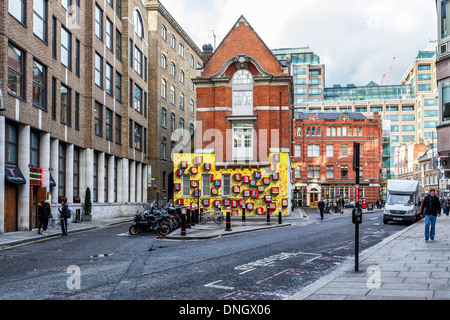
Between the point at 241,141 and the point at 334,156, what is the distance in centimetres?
3880

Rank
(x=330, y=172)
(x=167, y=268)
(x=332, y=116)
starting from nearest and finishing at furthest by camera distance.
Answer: (x=167, y=268)
(x=330, y=172)
(x=332, y=116)

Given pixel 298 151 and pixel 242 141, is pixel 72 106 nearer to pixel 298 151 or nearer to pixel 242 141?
pixel 242 141

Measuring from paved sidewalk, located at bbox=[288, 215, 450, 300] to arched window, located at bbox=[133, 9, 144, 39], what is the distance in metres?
35.5

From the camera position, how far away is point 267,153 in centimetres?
4000

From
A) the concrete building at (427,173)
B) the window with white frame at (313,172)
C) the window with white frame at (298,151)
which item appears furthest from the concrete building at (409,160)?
the window with white frame at (298,151)

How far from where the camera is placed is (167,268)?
10.9 metres

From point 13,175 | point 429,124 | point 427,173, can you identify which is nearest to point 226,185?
point 13,175

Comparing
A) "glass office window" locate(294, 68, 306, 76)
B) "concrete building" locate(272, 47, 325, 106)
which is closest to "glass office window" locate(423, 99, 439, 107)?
"concrete building" locate(272, 47, 325, 106)

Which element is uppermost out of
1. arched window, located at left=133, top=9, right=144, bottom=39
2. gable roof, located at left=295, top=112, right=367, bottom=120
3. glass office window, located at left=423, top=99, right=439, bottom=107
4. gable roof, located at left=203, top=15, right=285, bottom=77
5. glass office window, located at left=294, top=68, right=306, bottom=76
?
glass office window, located at left=294, top=68, right=306, bottom=76

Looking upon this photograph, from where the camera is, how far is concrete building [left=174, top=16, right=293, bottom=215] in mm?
39656

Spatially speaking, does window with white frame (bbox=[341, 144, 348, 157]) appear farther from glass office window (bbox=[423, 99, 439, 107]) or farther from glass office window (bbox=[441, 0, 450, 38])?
glass office window (bbox=[441, 0, 450, 38])

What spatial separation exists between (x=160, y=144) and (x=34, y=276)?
40.5 metres
